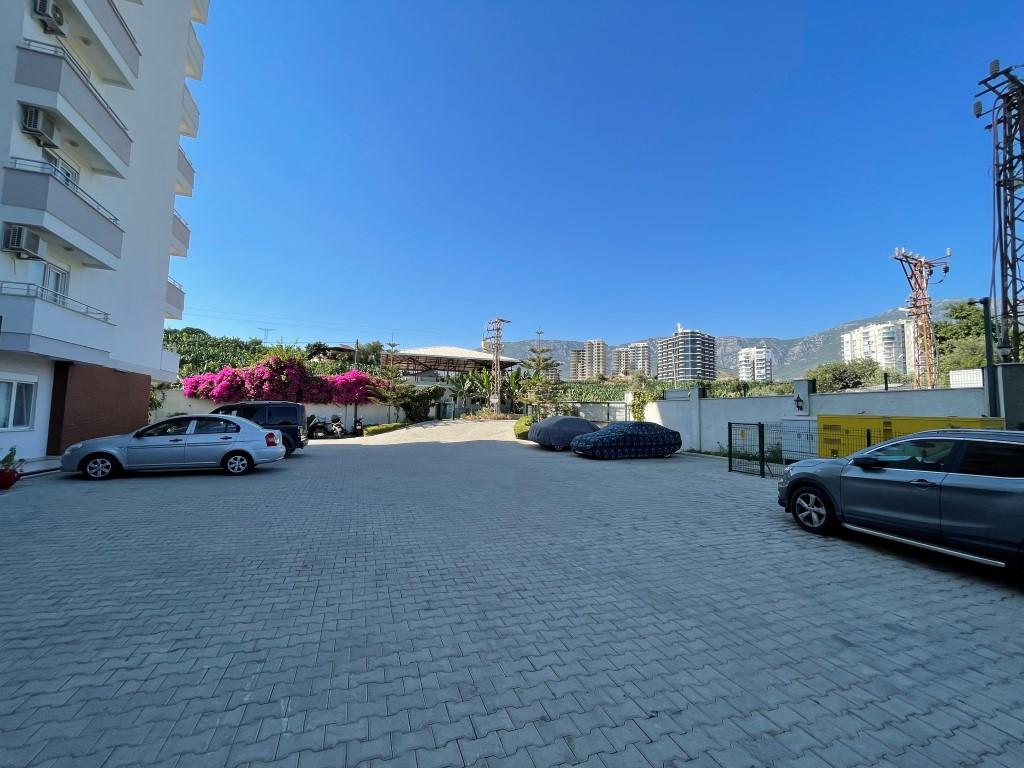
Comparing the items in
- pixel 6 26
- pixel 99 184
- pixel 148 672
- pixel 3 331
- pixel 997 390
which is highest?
pixel 6 26

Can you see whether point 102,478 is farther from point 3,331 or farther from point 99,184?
point 99,184

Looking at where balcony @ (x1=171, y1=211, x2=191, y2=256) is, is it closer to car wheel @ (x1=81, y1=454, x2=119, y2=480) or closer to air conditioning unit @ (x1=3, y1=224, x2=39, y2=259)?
air conditioning unit @ (x1=3, y1=224, x2=39, y2=259)

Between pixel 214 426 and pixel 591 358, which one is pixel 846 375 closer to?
pixel 214 426

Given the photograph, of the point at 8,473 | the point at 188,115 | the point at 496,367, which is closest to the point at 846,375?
the point at 496,367

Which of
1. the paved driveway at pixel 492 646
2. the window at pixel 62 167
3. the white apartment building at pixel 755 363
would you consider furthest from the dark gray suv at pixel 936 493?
the white apartment building at pixel 755 363

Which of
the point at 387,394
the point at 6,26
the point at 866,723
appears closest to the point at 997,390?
the point at 866,723

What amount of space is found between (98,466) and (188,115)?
51.9 ft

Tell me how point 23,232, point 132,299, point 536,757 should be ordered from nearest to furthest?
1. point 536,757
2. point 23,232
3. point 132,299

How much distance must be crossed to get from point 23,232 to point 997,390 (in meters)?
23.8

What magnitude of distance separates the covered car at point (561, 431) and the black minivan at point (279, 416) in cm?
982

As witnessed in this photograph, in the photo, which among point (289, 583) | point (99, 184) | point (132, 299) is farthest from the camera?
point (132, 299)

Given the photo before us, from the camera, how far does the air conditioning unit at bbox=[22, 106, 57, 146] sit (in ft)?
35.6

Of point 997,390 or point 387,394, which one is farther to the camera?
point 387,394

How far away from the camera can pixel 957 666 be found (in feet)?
10.4
